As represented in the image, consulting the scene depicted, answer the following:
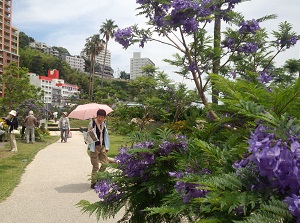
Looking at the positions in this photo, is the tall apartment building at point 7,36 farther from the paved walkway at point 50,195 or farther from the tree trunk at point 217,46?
the tree trunk at point 217,46

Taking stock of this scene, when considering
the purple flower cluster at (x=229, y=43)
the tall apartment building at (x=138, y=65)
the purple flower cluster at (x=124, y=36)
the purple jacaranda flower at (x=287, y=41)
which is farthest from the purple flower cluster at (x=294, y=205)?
the tall apartment building at (x=138, y=65)

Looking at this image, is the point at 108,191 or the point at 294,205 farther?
the point at 108,191

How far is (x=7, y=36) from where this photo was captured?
90.5 metres

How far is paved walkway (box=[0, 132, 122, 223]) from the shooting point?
16.1ft

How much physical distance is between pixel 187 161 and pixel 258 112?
71cm

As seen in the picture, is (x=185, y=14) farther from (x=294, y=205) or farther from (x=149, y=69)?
(x=149, y=69)

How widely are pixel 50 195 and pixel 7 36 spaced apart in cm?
9457

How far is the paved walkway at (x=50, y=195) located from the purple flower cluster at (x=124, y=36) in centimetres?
219

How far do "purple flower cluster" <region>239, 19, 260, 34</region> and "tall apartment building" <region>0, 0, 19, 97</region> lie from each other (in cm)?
8961

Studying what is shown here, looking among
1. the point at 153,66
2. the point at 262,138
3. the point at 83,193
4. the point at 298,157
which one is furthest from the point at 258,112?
the point at 153,66

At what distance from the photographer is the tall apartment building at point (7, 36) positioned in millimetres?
86519

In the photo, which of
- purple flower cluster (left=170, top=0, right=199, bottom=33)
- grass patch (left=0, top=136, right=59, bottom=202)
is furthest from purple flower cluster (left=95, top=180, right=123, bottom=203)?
grass patch (left=0, top=136, right=59, bottom=202)

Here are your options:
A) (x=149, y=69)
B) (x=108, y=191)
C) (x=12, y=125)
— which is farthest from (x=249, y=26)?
(x=12, y=125)

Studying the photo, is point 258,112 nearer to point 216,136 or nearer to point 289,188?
point 289,188
